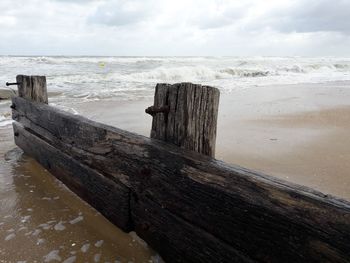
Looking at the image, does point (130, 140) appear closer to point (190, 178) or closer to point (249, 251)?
point (190, 178)

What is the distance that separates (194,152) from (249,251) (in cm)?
67

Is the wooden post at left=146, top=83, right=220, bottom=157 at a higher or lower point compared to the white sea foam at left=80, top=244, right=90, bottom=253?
higher

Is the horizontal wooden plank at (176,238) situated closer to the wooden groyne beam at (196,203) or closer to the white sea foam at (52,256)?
the wooden groyne beam at (196,203)

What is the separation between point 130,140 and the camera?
2348 millimetres

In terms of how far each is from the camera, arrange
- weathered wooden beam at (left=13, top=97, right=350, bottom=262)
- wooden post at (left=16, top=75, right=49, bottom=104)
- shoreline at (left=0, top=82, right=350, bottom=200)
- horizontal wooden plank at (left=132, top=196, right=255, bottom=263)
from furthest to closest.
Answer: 1. wooden post at (left=16, top=75, right=49, bottom=104)
2. shoreline at (left=0, top=82, right=350, bottom=200)
3. horizontal wooden plank at (left=132, top=196, right=255, bottom=263)
4. weathered wooden beam at (left=13, top=97, right=350, bottom=262)

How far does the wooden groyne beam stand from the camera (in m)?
1.31

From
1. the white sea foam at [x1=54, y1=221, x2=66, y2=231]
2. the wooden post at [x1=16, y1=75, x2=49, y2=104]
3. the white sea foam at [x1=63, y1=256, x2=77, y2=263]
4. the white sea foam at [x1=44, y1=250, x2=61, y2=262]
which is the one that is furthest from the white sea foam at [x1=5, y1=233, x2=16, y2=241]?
the wooden post at [x1=16, y1=75, x2=49, y2=104]

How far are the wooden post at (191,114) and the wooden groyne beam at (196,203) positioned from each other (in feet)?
0.36

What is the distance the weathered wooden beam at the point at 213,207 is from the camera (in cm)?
129

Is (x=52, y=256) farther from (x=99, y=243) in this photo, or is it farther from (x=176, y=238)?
(x=176, y=238)

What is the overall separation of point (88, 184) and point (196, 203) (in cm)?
143

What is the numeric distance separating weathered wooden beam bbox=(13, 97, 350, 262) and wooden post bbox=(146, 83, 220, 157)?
0.11 metres

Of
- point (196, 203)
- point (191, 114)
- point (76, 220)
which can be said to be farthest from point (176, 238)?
point (76, 220)

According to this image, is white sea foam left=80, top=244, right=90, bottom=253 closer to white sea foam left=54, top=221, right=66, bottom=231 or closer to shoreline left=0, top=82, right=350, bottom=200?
white sea foam left=54, top=221, right=66, bottom=231
